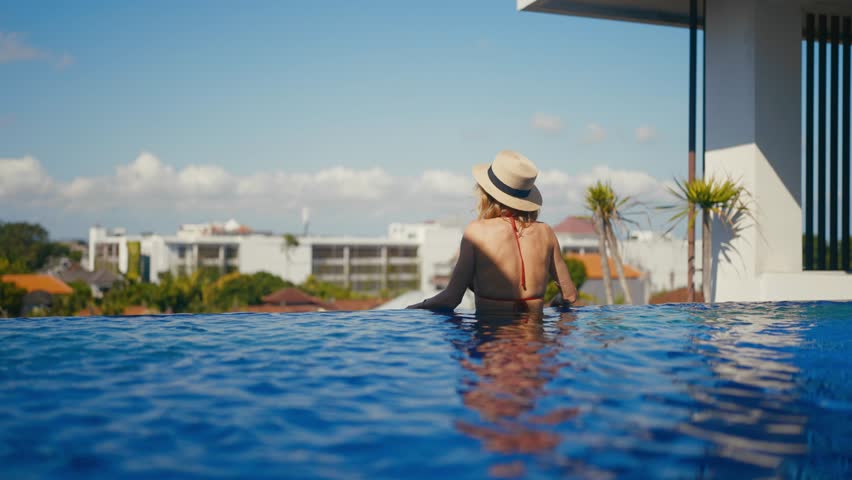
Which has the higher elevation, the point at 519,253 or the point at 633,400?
the point at 519,253

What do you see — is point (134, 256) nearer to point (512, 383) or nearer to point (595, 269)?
point (595, 269)

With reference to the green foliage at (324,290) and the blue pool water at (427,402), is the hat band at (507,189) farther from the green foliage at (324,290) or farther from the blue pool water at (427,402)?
the green foliage at (324,290)

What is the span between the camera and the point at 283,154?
4026 inches

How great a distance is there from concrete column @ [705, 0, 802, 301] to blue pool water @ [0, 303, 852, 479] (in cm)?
487

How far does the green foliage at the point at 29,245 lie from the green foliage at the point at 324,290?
30.4 m

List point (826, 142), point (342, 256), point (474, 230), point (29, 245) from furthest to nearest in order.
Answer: point (29, 245) < point (342, 256) < point (826, 142) < point (474, 230)

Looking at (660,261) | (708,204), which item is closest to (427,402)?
(708,204)

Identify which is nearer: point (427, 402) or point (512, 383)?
point (427, 402)

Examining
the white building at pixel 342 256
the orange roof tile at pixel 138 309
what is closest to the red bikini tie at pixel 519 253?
the orange roof tile at pixel 138 309

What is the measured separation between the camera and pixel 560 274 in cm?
509

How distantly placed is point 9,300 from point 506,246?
53067mm

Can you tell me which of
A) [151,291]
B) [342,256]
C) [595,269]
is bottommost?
[151,291]

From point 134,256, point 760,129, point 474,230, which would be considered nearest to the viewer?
point 474,230

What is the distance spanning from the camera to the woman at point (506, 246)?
15.6ft
